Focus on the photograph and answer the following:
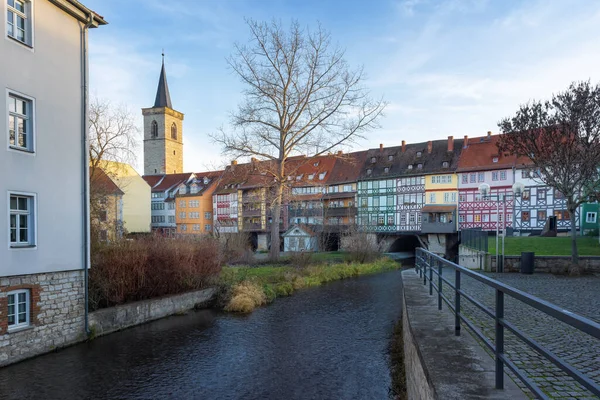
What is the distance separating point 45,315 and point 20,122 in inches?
193

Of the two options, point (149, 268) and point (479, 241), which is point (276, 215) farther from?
point (149, 268)

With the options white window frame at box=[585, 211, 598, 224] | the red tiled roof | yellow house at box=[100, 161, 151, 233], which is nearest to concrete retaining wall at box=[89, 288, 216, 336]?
the red tiled roof

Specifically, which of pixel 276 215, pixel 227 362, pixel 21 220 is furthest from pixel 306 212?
pixel 21 220

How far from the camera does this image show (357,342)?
463 inches

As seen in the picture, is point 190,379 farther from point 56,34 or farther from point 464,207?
point 464,207

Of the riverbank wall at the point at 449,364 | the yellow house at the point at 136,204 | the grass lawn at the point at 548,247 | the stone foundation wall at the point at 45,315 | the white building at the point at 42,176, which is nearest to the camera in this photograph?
the riverbank wall at the point at 449,364

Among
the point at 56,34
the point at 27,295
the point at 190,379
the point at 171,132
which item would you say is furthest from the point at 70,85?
the point at 171,132

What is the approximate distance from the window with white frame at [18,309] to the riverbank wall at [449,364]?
941cm

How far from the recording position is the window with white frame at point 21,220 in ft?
35.1

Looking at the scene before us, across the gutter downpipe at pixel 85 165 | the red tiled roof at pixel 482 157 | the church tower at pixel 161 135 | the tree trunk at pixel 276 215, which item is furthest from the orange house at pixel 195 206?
the gutter downpipe at pixel 85 165

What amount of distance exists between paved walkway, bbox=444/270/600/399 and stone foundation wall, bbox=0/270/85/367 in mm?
9855

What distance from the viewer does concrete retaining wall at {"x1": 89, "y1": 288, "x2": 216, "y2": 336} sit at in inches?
514

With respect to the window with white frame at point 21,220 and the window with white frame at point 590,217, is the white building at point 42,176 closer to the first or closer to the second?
the window with white frame at point 21,220

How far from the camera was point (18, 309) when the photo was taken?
10703 millimetres
